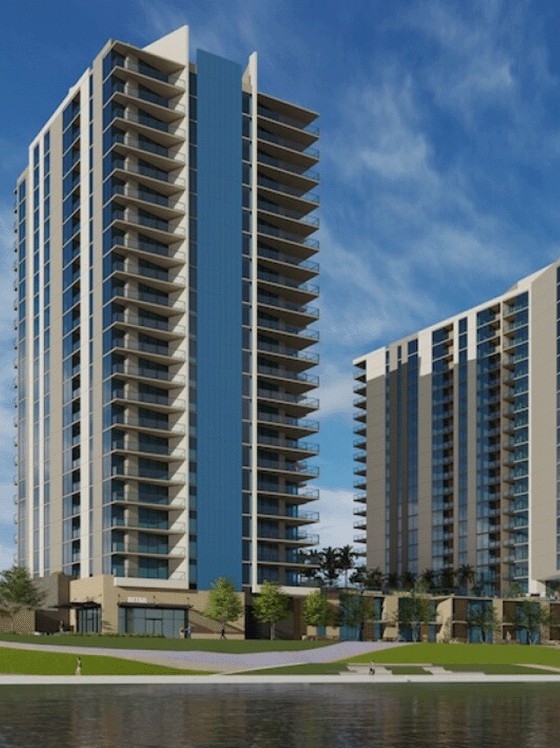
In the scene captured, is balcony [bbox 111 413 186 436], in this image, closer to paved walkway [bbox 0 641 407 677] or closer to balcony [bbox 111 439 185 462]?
balcony [bbox 111 439 185 462]

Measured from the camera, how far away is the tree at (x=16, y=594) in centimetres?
11606

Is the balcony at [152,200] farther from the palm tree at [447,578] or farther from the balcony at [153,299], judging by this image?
the palm tree at [447,578]

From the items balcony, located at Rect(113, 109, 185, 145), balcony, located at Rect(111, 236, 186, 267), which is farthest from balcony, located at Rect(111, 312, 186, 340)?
balcony, located at Rect(113, 109, 185, 145)

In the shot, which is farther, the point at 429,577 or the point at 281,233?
the point at 429,577

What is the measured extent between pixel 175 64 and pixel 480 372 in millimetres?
81489

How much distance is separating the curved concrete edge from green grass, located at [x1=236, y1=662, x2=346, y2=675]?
4.35 m

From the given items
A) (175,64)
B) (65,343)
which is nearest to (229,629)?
(65,343)

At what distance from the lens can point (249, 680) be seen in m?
73.5

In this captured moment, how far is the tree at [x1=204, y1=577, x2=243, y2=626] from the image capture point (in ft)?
367

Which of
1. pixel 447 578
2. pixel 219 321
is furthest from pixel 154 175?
pixel 447 578

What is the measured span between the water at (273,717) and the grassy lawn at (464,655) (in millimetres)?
32072

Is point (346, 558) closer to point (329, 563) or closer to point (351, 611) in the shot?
point (329, 563)

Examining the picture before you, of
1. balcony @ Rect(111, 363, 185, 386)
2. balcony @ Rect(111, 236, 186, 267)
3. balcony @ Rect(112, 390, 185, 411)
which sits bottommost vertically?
balcony @ Rect(112, 390, 185, 411)

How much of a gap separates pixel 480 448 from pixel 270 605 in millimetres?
74948
